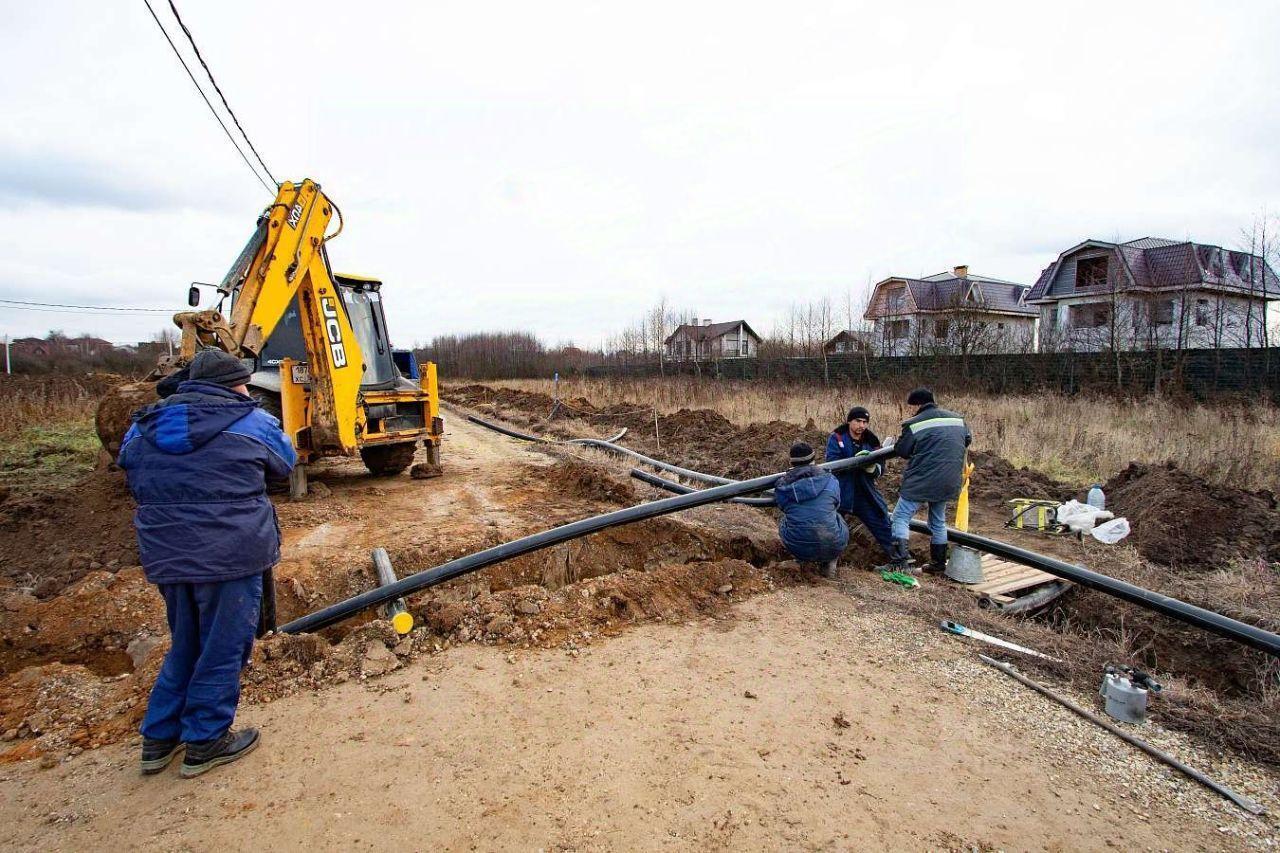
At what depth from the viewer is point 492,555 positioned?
4.60m

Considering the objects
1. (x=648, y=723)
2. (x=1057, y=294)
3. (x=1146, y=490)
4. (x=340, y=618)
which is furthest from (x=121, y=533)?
(x=1057, y=294)

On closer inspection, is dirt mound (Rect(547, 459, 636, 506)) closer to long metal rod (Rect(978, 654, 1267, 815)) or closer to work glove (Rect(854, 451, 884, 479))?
work glove (Rect(854, 451, 884, 479))

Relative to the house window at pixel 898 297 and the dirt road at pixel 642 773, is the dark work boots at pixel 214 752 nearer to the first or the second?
the dirt road at pixel 642 773

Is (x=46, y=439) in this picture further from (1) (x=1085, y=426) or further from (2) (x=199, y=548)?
(1) (x=1085, y=426)

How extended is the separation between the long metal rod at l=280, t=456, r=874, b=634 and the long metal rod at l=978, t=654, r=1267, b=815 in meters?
2.20

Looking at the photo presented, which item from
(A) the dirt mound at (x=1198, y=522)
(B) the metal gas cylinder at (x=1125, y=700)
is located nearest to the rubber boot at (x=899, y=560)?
(B) the metal gas cylinder at (x=1125, y=700)

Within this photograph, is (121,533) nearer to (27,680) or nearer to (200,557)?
(27,680)

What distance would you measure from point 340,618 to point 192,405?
6.30 ft

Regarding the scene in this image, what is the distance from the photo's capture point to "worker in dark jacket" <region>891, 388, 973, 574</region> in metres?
5.61

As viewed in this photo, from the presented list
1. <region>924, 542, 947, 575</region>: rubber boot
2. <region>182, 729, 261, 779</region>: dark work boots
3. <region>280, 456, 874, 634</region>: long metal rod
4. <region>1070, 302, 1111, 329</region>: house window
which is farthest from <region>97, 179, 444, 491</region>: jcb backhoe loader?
<region>1070, 302, 1111, 329</region>: house window

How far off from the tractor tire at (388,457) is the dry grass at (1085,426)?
8.27 metres

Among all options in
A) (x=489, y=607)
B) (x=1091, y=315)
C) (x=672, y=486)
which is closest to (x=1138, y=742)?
(x=489, y=607)

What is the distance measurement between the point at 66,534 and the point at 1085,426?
50.2ft

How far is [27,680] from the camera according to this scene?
357 centimetres
